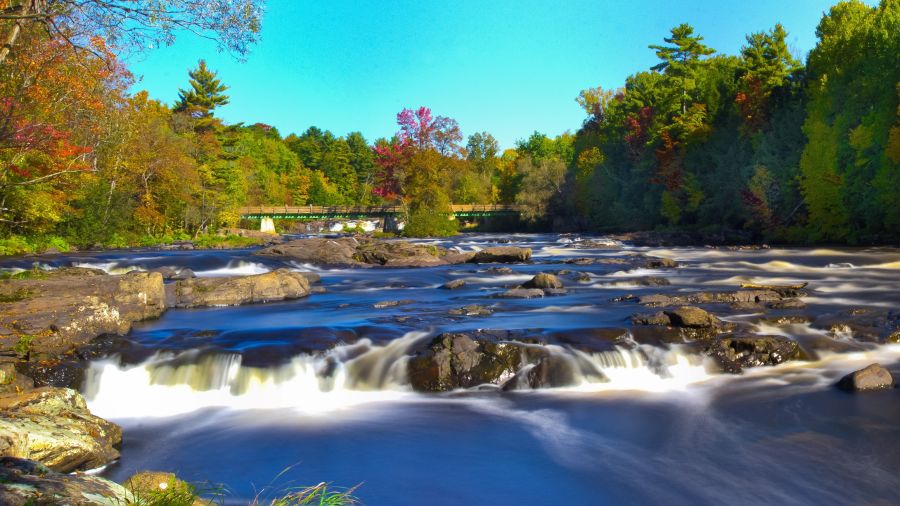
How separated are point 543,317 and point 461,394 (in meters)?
4.70

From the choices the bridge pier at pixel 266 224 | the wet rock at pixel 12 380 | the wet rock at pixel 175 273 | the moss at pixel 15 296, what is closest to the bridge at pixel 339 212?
the bridge pier at pixel 266 224

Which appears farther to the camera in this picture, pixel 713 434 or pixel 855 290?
pixel 855 290

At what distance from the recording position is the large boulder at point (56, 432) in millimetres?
6387

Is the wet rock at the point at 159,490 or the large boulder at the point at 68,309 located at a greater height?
the large boulder at the point at 68,309

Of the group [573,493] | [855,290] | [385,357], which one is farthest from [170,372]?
[855,290]

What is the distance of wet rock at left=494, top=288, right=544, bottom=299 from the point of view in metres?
18.0

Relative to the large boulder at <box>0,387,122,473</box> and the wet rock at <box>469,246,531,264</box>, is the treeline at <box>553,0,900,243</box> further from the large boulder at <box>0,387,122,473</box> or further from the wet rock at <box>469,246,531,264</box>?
the large boulder at <box>0,387,122,473</box>

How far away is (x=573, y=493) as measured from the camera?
684cm

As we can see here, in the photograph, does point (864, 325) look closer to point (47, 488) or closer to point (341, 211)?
point (47, 488)

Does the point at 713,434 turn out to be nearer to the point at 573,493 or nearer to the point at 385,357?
the point at 573,493

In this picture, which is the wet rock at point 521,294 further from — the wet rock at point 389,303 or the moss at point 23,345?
the moss at point 23,345

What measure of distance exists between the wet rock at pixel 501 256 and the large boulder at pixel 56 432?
76.1ft

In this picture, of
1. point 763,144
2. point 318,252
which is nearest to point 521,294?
point 318,252

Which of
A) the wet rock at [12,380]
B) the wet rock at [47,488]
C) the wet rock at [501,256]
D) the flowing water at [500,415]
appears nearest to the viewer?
the wet rock at [47,488]
